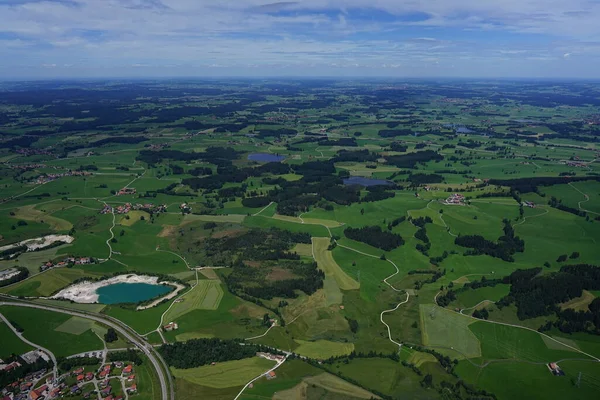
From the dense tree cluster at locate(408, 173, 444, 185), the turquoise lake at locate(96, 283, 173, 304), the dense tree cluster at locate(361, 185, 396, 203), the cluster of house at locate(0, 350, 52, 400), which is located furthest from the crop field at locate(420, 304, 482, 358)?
the dense tree cluster at locate(408, 173, 444, 185)

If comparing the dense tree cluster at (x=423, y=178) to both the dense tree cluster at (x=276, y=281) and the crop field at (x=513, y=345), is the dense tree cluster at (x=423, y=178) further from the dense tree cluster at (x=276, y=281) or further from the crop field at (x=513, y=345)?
the crop field at (x=513, y=345)

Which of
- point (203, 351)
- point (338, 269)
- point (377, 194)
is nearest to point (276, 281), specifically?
point (338, 269)

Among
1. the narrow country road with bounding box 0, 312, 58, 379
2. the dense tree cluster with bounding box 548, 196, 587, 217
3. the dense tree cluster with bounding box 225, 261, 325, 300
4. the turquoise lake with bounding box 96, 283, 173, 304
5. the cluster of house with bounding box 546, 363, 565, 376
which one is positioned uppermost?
the dense tree cluster with bounding box 548, 196, 587, 217

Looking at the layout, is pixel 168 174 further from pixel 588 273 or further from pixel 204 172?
pixel 588 273

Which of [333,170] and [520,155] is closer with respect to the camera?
[333,170]

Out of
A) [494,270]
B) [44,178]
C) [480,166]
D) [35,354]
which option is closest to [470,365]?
[494,270]

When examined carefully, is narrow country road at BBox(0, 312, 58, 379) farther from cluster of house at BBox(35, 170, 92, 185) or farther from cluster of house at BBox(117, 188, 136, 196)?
cluster of house at BBox(35, 170, 92, 185)
